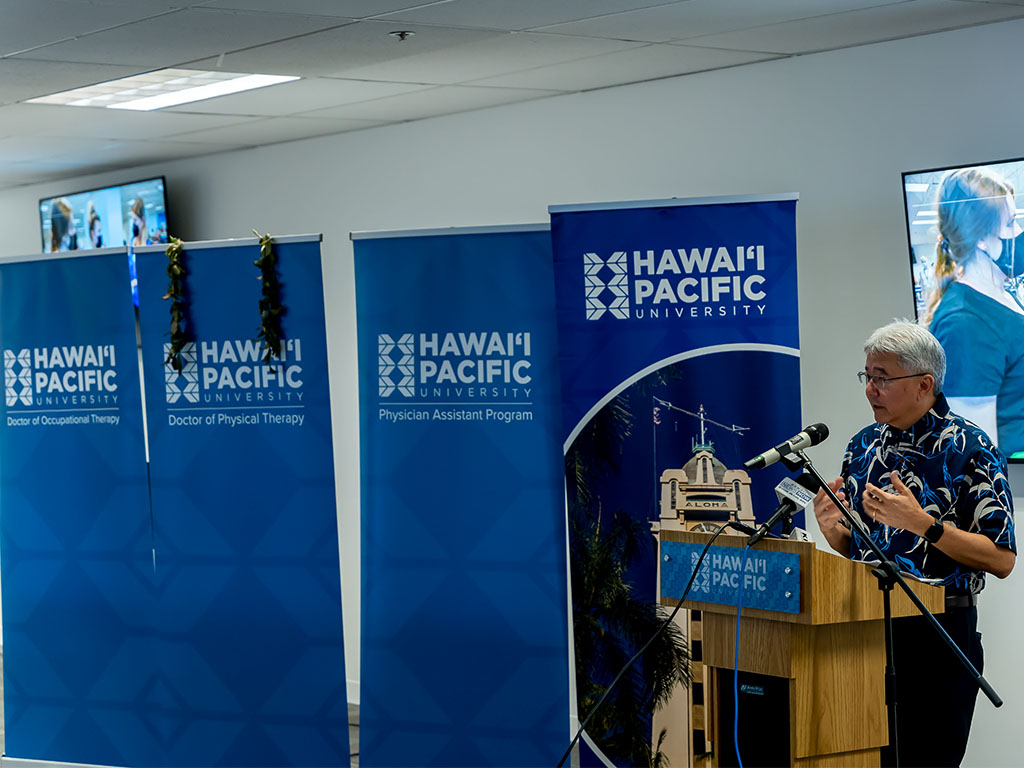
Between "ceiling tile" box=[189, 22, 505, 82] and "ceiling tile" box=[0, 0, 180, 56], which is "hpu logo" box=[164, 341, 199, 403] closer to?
"ceiling tile" box=[189, 22, 505, 82]

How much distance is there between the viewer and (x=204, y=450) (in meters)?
4.63

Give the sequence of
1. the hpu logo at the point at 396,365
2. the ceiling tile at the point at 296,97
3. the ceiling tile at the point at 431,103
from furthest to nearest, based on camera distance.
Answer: the ceiling tile at the point at 431,103
the ceiling tile at the point at 296,97
the hpu logo at the point at 396,365

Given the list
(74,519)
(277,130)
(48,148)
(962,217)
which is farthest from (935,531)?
(48,148)

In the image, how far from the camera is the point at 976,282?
426 centimetres

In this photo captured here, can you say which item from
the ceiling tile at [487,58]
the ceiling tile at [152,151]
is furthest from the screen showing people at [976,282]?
the ceiling tile at [152,151]

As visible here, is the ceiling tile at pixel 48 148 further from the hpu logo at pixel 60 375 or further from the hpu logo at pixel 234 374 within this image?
the hpu logo at pixel 234 374

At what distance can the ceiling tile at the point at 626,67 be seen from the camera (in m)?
4.64

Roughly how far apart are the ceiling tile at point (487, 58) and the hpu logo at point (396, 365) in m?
1.11

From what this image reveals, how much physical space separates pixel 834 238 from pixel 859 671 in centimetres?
209

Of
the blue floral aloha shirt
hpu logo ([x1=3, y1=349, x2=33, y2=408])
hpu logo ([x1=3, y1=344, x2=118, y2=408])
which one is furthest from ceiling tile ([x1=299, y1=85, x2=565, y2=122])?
the blue floral aloha shirt

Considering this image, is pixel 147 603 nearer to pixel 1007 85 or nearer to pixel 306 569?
pixel 306 569

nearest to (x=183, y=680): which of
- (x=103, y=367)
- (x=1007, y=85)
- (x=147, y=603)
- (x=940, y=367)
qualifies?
(x=147, y=603)

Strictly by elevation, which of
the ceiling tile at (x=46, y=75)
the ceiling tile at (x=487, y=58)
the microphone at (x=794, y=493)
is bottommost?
the microphone at (x=794, y=493)

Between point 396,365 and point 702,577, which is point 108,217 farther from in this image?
point 702,577
